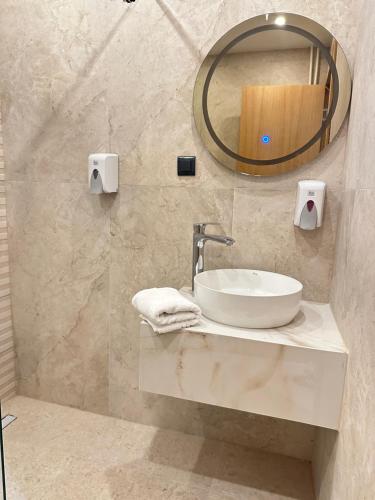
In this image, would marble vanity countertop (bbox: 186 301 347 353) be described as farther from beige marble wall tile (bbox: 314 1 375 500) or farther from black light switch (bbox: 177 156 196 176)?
black light switch (bbox: 177 156 196 176)

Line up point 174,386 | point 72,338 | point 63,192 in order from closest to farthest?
point 174,386 < point 63,192 < point 72,338

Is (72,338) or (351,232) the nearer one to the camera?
(351,232)

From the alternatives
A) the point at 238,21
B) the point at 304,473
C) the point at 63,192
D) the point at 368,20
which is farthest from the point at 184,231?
the point at 304,473

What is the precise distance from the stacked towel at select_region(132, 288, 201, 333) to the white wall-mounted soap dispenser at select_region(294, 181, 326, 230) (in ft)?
1.83

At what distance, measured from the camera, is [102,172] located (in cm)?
161

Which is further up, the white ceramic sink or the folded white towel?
the white ceramic sink

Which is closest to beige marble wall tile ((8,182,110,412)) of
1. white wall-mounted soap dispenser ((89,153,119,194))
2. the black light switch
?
white wall-mounted soap dispenser ((89,153,119,194))

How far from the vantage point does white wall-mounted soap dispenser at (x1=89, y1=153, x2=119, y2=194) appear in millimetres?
1601

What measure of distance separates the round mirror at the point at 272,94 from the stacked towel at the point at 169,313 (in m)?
0.64

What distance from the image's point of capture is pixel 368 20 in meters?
1.14

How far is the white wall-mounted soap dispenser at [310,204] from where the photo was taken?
4.54 ft

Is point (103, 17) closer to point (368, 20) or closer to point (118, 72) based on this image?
point (118, 72)

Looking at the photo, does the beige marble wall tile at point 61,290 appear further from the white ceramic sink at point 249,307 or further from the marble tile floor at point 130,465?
the white ceramic sink at point 249,307

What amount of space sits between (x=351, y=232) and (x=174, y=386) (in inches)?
31.1
